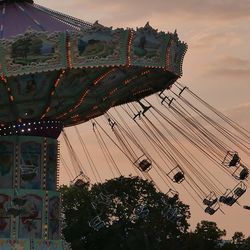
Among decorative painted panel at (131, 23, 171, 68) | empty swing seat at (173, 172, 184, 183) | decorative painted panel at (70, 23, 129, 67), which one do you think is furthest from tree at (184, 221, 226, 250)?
decorative painted panel at (70, 23, 129, 67)

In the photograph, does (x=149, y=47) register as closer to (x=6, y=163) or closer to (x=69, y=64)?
(x=69, y=64)

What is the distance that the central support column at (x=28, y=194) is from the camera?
1314 inches

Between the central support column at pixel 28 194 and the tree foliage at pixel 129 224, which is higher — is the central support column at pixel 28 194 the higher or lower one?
the lower one

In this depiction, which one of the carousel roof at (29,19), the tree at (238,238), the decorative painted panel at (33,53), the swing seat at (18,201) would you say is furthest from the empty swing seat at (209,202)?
the tree at (238,238)

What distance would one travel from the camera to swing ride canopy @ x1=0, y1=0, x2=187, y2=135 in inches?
1184

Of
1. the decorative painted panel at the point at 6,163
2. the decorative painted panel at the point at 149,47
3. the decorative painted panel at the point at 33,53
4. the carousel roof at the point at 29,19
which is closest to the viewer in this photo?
the decorative painted panel at the point at 33,53

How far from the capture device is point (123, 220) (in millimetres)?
68125

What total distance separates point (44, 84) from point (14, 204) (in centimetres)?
418

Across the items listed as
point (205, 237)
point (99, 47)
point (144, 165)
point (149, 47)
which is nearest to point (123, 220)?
point (205, 237)

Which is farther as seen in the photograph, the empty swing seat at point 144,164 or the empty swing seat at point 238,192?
the empty swing seat at point 144,164

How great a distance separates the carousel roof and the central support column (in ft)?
12.4

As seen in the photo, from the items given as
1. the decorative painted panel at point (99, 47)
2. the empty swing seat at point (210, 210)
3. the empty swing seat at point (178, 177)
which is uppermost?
the empty swing seat at point (178, 177)

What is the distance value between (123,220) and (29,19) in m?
35.8

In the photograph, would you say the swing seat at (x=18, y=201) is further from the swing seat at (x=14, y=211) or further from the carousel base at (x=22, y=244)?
the carousel base at (x=22, y=244)
